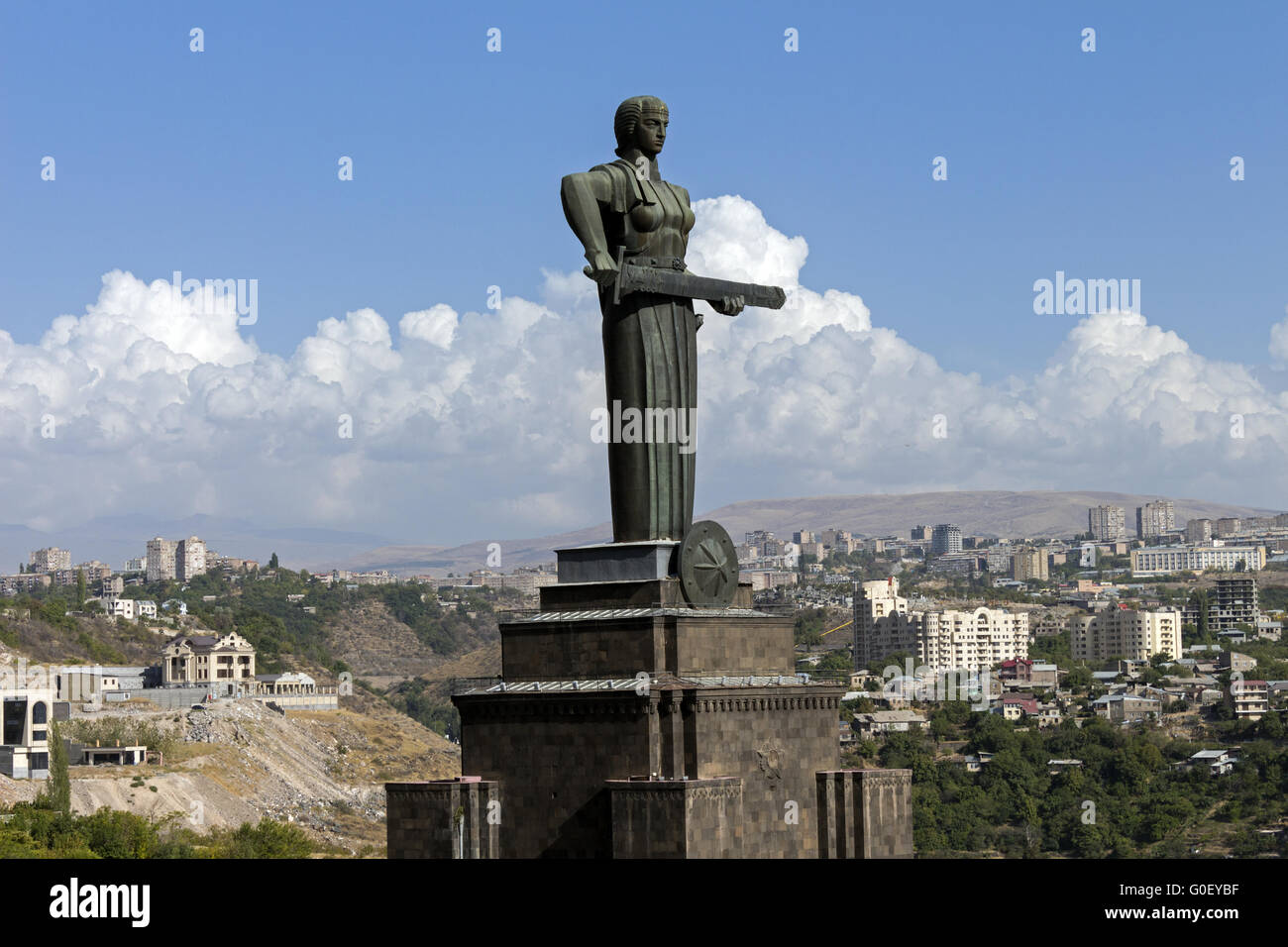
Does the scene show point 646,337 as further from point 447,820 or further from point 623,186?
point 447,820

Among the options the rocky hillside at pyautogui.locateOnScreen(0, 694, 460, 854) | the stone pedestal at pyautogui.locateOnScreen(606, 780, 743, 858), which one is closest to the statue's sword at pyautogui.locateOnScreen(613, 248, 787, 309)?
the stone pedestal at pyautogui.locateOnScreen(606, 780, 743, 858)

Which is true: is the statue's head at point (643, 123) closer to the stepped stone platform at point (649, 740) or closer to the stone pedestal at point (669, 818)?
the stepped stone platform at point (649, 740)

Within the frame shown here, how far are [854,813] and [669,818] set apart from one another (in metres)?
3.26

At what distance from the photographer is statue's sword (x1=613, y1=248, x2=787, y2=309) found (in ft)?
78.8

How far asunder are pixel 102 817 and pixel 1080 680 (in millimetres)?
135939

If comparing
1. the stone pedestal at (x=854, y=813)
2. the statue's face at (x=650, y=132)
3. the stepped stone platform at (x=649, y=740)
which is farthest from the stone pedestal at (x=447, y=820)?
the statue's face at (x=650, y=132)

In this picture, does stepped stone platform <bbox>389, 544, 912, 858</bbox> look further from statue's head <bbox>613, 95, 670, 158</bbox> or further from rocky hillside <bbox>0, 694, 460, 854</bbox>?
rocky hillside <bbox>0, 694, 460, 854</bbox>

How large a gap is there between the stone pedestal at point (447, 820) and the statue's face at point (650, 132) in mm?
7973

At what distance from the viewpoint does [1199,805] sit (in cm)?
14425

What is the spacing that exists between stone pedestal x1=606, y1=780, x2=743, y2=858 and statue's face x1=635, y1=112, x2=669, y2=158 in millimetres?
7848

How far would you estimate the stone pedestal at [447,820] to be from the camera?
76.2 feet

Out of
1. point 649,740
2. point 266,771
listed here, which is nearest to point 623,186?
point 649,740
